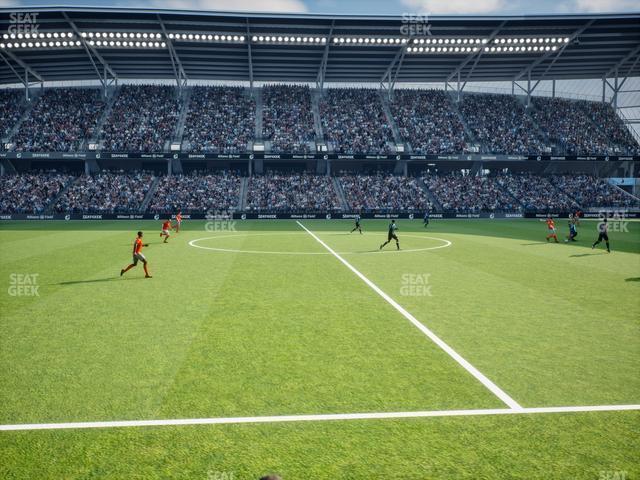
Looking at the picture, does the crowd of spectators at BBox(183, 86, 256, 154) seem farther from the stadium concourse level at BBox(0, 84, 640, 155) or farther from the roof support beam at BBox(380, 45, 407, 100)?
the roof support beam at BBox(380, 45, 407, 100)

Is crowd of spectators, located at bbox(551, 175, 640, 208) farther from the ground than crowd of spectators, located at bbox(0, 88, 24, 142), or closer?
closer

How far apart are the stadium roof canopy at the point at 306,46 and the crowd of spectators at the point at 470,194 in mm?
14213

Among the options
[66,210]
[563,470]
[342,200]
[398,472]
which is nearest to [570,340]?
[563,470]

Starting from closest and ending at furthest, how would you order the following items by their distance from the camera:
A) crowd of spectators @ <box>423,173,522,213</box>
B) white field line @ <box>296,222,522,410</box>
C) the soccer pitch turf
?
the soccer pitch turf
white field line @ <box>296,222,522,410</box>
crowd of spectators @ <box>423,173,522,213</box>

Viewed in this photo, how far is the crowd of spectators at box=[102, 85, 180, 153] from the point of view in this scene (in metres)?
50.5

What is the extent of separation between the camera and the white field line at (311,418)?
593 cm

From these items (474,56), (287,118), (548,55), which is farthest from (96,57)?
(548,55)

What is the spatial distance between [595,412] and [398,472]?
325 centimetres

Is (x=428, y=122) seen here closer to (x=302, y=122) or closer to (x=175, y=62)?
(x=302, y=122)

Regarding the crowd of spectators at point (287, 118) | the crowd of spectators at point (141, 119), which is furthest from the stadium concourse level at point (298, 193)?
the crowd of spectators at point (287, 118)

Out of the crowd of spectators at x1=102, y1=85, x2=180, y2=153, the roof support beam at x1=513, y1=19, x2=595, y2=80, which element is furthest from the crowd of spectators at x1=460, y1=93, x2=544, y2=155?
the crowd of spectators at x1=102, y1=85, x2=180, y2=153

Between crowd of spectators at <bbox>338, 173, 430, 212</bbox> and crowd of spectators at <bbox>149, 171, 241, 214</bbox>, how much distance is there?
12646 mm

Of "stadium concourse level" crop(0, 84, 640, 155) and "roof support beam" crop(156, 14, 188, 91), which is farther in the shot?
"stadium concourse level" crop(0, 84, 640, 155)

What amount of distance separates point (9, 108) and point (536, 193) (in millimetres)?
63184
